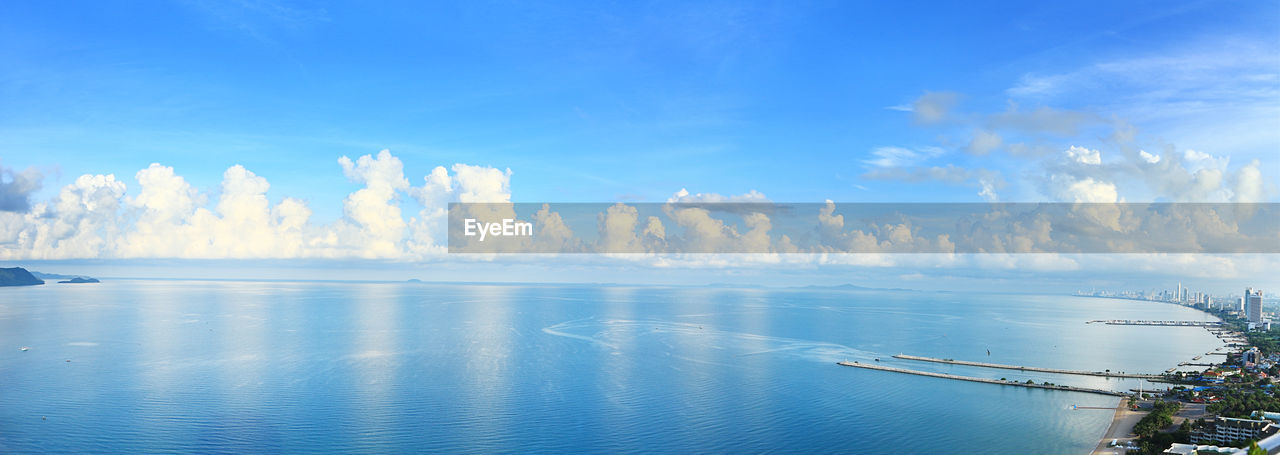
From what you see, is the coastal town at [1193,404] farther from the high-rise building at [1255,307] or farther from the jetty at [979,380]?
the high-rise building at [1255,307]

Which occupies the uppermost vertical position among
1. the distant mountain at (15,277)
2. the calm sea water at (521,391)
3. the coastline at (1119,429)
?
the coastline at (1119,429)

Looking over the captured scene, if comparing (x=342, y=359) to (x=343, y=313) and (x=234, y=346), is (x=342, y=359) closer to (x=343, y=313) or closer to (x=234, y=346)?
(x=234, y=346)

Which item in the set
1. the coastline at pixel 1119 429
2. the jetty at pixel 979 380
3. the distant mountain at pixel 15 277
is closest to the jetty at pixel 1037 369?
the jetty at pixel 979 380

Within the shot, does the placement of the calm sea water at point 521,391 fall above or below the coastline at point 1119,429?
below

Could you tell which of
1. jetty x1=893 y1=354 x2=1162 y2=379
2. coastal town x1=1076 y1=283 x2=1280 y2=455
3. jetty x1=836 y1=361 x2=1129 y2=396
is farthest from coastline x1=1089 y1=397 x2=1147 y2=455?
jetty x1=893 y1=354 x2=1162 y2=379

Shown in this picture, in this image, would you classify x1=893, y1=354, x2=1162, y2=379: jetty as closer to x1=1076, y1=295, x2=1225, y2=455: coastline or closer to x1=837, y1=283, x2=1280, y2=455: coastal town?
x1=837, y1=283, x2=1280, y2=455: coastal town

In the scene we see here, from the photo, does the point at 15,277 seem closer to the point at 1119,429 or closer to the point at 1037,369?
the point at 1037,369
